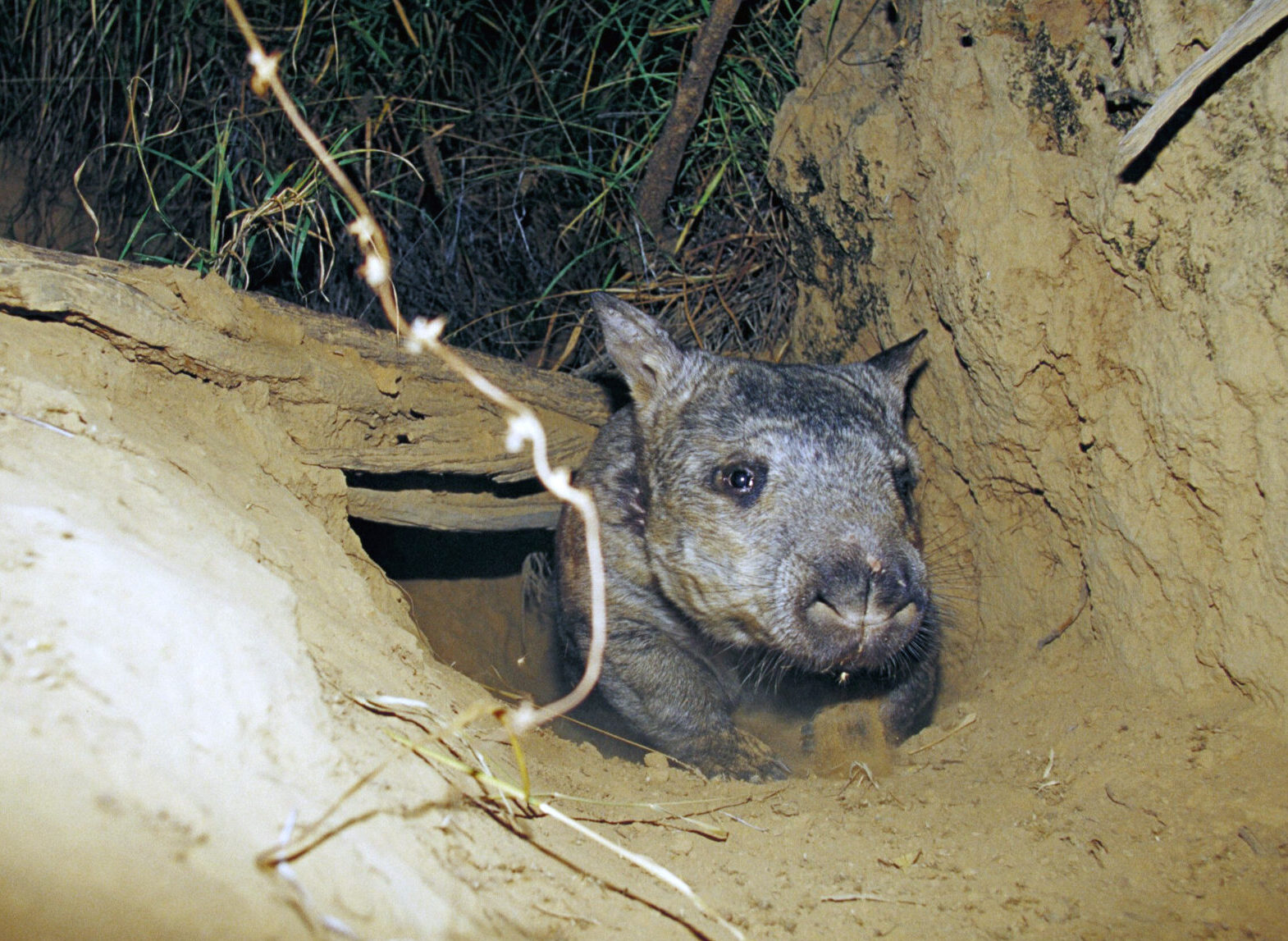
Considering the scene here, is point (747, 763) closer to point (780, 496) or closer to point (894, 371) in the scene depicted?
point (780, 496)

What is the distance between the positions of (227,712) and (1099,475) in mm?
2590

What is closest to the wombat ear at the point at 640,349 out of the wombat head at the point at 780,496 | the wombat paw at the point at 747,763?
the wombat head at the point at 780,496

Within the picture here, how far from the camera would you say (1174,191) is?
2633 mm

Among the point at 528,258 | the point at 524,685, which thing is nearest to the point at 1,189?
the point at 528,258

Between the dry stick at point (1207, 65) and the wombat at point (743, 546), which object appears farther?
the wombat at point (743, 546)

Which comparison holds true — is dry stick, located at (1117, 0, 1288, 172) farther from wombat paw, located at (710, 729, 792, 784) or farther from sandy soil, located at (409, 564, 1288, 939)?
wombat paw, located at (710, 729, 792, 784)

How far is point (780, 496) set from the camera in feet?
10.2

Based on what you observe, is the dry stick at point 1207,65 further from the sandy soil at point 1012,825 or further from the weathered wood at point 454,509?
the weathered wood at point 454,509

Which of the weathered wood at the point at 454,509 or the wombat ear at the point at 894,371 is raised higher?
the wombat ear at the point at 894,371

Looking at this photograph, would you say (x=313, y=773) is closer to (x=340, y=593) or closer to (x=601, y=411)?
(x=340, y=593)

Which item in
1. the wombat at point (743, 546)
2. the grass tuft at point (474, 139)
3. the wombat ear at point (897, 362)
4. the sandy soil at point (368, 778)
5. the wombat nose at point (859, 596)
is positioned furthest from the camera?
the grass tuft at point (474, 139)

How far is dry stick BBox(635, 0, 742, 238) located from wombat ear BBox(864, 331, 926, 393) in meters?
1.40

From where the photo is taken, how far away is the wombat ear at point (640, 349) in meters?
3.70

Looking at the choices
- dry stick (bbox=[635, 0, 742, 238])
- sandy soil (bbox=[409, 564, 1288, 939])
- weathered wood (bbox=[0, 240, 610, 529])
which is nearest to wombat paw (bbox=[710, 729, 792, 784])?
sandy soil (bbox=[409, 564, 1288, 939])
